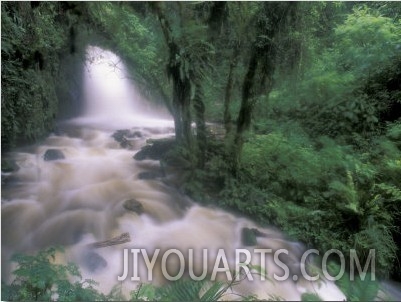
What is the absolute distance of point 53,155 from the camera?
329 centimetres

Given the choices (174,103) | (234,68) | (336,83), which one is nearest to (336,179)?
(336,83)

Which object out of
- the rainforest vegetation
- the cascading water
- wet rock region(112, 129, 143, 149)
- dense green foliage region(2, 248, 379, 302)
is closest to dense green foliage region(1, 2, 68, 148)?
the rainforest vegetation

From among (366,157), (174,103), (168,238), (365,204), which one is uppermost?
(174,103)

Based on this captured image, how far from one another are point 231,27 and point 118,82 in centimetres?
109

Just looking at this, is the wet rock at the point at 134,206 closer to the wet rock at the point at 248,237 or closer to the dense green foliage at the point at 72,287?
the dense green foliage at the point at 72,287

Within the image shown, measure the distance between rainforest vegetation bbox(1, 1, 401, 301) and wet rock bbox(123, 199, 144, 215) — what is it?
0.39 m

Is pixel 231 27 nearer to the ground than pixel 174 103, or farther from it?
farther from it

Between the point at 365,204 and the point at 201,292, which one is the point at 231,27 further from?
the point at 201,292

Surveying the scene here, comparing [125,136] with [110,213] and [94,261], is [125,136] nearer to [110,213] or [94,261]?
[110,213]

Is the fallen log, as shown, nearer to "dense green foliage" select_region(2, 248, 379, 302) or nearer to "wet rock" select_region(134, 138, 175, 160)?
"dense green foliage" select_region(2, 248, 379, 302)

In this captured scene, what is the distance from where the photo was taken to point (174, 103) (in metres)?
3.24

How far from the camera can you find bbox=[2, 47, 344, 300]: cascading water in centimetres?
288

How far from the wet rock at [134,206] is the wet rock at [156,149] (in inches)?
14.4

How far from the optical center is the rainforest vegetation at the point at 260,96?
2.94 metres
